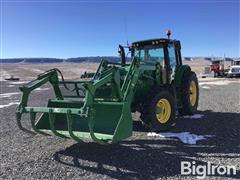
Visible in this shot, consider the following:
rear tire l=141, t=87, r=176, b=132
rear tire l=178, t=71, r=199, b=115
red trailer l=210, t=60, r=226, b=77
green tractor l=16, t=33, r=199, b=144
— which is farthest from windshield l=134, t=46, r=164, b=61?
red trailer l=210, t=60, r=226, b=77

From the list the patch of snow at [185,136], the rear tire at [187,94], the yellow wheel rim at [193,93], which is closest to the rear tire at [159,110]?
the patch of snow at [185,136]

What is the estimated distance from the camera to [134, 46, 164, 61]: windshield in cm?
858

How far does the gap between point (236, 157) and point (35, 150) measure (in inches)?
150

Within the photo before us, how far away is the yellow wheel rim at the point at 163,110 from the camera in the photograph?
7.40 meters

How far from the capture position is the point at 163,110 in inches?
300

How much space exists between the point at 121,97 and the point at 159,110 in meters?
1.70

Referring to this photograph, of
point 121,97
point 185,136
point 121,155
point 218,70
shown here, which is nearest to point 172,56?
point 185,136

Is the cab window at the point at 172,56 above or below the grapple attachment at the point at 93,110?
above

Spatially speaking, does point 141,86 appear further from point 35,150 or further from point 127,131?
point 35,150

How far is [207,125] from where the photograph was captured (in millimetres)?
8047

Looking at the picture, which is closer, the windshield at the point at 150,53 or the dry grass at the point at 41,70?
the windshield at the point at 150,53

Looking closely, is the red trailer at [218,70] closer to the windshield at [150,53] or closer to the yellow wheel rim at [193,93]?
the yellow wheel rim at [193,93]

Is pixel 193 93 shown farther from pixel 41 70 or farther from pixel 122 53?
pixel 41 70

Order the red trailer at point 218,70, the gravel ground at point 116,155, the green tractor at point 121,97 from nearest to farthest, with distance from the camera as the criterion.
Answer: the gravel ground at point 116,155 < the green tractor at point 121,97 < the red trailer at point 218,70
